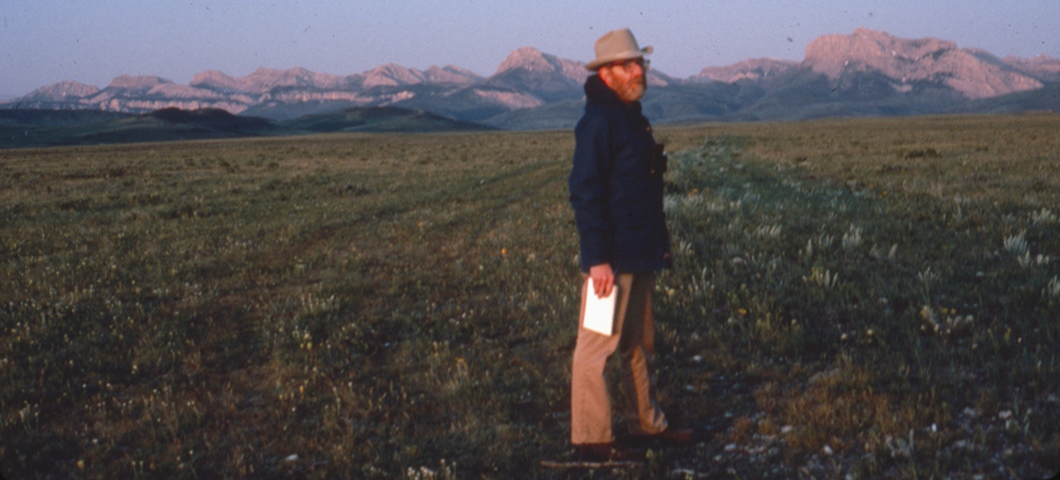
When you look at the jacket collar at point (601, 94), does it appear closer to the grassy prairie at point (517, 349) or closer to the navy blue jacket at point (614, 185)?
the navy blue jacket at point (614, 185)

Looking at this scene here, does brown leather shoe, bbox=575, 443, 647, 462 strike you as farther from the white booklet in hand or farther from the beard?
the beard

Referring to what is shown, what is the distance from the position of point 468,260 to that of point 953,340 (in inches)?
269

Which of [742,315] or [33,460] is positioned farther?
[742,315]

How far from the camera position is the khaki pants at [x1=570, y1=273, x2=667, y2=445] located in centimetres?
399

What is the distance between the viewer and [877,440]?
3.88 m

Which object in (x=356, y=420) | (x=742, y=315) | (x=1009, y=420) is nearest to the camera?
(x=1009, y=420)

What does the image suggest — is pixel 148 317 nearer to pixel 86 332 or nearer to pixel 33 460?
pixel 86 332

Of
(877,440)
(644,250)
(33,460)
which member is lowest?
(33,460)

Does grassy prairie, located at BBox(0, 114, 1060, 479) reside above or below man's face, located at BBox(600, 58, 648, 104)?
below

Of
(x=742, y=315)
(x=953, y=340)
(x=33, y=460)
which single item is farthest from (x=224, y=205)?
(x=953, y=340)

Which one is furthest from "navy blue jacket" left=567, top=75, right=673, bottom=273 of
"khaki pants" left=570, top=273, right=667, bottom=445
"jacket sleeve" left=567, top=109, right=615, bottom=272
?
"khaki pants" left=570, top=273, right=667, bottom=445

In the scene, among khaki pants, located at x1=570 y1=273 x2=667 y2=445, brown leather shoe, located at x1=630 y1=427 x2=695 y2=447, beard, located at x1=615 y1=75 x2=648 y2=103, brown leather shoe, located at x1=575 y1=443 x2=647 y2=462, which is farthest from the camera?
brown leather shoe, located at x1=630 y1=427 x2=695 y2=447

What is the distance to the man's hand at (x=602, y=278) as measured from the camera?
3.78 m

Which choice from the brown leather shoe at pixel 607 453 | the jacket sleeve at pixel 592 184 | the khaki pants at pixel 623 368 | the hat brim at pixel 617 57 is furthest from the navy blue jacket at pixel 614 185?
the brown leather shoe at pixel 607 453
